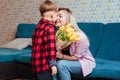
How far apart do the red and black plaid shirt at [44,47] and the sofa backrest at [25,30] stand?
1.96m

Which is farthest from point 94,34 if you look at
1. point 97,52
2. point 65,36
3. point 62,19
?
point 65,36

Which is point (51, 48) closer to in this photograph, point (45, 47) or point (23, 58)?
point (45, 47)

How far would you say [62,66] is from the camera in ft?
8.49

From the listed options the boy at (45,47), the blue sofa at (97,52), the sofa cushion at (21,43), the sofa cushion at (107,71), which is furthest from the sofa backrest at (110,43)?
the sofa cushion at (21,43)

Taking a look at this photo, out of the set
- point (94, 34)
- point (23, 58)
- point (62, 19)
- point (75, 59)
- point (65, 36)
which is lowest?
point (23, 58)

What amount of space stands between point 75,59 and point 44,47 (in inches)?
14.8

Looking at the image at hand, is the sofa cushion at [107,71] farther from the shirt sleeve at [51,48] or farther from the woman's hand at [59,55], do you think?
the shirt sleeve at [51,48]

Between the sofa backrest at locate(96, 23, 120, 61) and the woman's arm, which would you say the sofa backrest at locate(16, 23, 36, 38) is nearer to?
the sofa backrest at locate(96, 23, 120, 61)

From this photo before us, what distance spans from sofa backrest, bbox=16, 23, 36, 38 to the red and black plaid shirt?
77.1 inches

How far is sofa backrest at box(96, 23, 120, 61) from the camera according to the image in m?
3.28

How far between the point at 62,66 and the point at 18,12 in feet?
8.22

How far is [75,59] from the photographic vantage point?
266 cm

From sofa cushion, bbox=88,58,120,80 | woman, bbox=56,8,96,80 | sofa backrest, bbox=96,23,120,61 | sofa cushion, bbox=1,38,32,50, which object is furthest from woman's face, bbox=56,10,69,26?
sofa cushion, bbox=1,38,32,50

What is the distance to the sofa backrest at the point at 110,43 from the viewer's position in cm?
328
